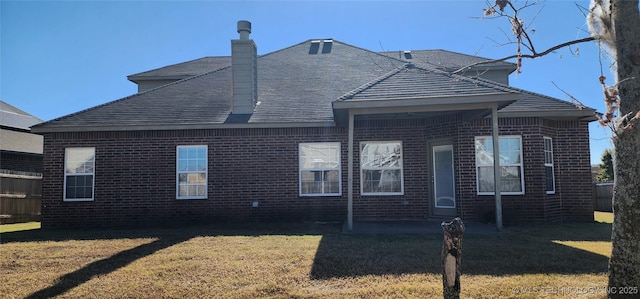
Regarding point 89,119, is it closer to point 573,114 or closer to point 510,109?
point 510,109

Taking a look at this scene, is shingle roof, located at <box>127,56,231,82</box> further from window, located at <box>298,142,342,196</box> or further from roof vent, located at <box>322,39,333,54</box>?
window, located at <box>298,142,342,196</box>

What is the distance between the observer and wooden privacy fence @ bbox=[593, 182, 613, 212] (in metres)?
16.3

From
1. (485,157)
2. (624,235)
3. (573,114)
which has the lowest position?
(624,235)

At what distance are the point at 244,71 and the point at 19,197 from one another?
30.1 ft

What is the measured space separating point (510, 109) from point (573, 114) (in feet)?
5.13

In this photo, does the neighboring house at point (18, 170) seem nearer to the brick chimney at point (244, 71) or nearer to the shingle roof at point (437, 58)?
the brick chimney at point (244, 71)

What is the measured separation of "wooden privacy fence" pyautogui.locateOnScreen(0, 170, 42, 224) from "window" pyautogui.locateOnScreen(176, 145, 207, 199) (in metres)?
6.93

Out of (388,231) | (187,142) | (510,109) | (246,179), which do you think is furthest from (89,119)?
(510,109)

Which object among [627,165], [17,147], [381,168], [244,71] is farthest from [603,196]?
[17,147]

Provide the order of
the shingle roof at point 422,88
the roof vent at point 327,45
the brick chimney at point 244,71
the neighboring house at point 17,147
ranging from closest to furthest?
the shingle roof at point 422,88
the brick chimney at point 244,71
the roof vent at point 327,45
the neighboring house at point 17,147

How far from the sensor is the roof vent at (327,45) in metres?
16.9

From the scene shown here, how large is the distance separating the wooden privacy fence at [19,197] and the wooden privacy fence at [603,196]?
20.6m

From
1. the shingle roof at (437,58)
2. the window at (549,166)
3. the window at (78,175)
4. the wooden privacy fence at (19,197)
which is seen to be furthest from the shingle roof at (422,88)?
the wooden privacy fence at (19,197)

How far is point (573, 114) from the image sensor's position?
36.2ft
